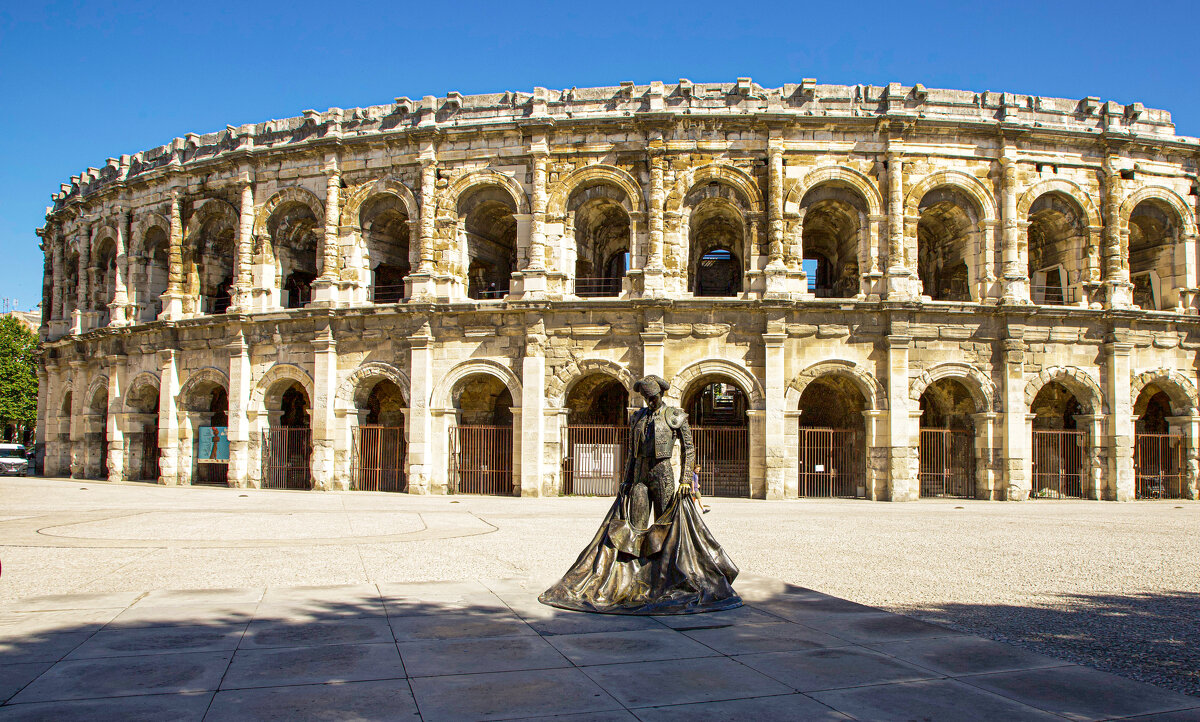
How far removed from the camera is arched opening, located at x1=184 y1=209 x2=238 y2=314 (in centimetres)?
2316

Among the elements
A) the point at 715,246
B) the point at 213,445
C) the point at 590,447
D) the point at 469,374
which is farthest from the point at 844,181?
the point at 213,445

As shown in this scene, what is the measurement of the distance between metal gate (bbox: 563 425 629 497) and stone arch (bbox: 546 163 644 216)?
5467mm

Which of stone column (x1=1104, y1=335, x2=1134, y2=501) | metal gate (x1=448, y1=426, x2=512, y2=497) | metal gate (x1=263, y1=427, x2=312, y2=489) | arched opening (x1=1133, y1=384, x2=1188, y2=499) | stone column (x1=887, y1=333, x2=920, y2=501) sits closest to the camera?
stone column (x1=887, y1=333, x2=920, y2=501)

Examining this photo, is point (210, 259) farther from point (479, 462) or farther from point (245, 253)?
point (479, 462)

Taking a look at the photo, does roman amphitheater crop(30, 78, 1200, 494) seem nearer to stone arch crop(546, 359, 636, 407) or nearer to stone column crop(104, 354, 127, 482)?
stone arch crop(546, 359, 636, 407)

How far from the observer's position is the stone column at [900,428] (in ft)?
61.1

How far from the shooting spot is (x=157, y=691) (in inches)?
167

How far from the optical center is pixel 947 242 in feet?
70.3

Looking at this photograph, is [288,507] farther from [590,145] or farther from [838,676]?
[838,676]

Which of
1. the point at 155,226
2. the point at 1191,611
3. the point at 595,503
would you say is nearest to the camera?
the point at 1191,611

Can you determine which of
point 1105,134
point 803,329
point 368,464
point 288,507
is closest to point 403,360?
point 368,464

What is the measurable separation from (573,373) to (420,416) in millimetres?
3965

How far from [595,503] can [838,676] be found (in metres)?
13.3

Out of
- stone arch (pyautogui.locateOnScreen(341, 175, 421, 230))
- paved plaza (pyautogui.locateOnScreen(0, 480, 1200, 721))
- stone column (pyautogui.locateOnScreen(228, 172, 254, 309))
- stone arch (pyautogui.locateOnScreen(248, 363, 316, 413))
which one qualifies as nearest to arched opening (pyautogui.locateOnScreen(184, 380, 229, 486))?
stone arch (pyautogui.locateOnScreen(248, 363, 316, 413))
